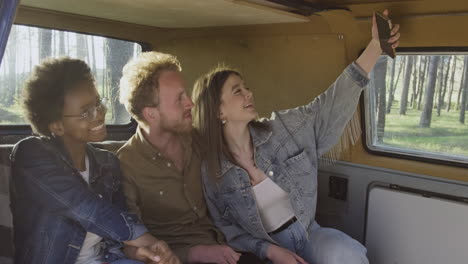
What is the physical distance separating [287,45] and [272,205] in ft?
3.79

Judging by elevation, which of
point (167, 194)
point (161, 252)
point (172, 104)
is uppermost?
point (172, 104)

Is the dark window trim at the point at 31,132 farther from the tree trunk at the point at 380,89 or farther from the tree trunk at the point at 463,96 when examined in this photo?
the tree trunk at the point at 463,96

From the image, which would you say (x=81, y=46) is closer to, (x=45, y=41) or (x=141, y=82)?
(x=45, y=41)

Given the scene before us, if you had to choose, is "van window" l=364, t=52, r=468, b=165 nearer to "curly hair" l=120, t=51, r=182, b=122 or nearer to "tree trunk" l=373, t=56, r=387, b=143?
"tree trunk" l=373, t=56, r=387, b=143

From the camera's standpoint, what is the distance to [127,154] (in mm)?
2801

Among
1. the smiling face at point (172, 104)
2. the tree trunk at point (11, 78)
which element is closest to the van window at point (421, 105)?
the smiling face at point (172, 104)

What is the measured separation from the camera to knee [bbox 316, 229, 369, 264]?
9.29 feet

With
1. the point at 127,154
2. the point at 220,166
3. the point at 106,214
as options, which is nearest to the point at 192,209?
the point at 220,166

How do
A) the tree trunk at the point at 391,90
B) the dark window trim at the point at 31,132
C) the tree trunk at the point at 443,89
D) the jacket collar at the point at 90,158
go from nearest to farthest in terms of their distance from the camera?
the jacket collar at the point at 90,158 < the dark window trim at the point at 31,132 < the tree trunk at the point at 443,89 < the tree trunk at the point at 391,90

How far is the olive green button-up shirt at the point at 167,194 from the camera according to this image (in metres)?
2.77

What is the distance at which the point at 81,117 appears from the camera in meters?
2.35

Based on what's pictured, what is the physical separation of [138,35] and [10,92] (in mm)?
1543

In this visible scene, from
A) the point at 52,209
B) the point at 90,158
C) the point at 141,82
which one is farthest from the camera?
the point at 141,82

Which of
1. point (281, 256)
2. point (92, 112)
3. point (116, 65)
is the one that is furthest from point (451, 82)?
point (116, 65)
